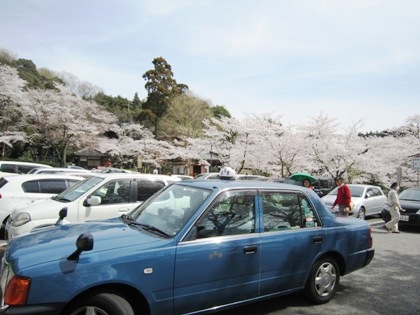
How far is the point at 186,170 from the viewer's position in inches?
1540

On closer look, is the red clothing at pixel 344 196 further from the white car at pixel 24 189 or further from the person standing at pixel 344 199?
the white car at pixel 24 189

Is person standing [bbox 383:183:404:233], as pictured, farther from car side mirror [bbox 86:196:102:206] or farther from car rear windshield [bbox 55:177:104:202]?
car side mirror [bbox 86:196:102:206]

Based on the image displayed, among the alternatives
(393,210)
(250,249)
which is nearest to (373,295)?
(250,249)

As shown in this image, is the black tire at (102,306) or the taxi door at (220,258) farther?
the taxi door at (220,258)

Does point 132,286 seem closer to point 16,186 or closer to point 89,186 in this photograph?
point 89,186

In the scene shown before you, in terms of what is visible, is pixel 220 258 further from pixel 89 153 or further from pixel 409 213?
pixel 89 153

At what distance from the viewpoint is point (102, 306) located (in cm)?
261

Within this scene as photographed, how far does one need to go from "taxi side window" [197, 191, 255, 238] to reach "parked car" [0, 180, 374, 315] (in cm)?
1

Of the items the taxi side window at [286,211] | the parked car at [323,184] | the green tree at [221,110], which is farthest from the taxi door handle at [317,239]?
the green tree at [221,110]

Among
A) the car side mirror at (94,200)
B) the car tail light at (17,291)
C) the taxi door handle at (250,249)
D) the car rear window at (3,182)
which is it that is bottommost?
the car tail light at (17,291)

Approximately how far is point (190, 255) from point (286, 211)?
1461mm

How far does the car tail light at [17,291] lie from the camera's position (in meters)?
2.38

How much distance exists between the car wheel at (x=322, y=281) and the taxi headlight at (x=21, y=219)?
4.45 m

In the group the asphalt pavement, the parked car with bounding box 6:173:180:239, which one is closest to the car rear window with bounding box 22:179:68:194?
the asphalt pavement
